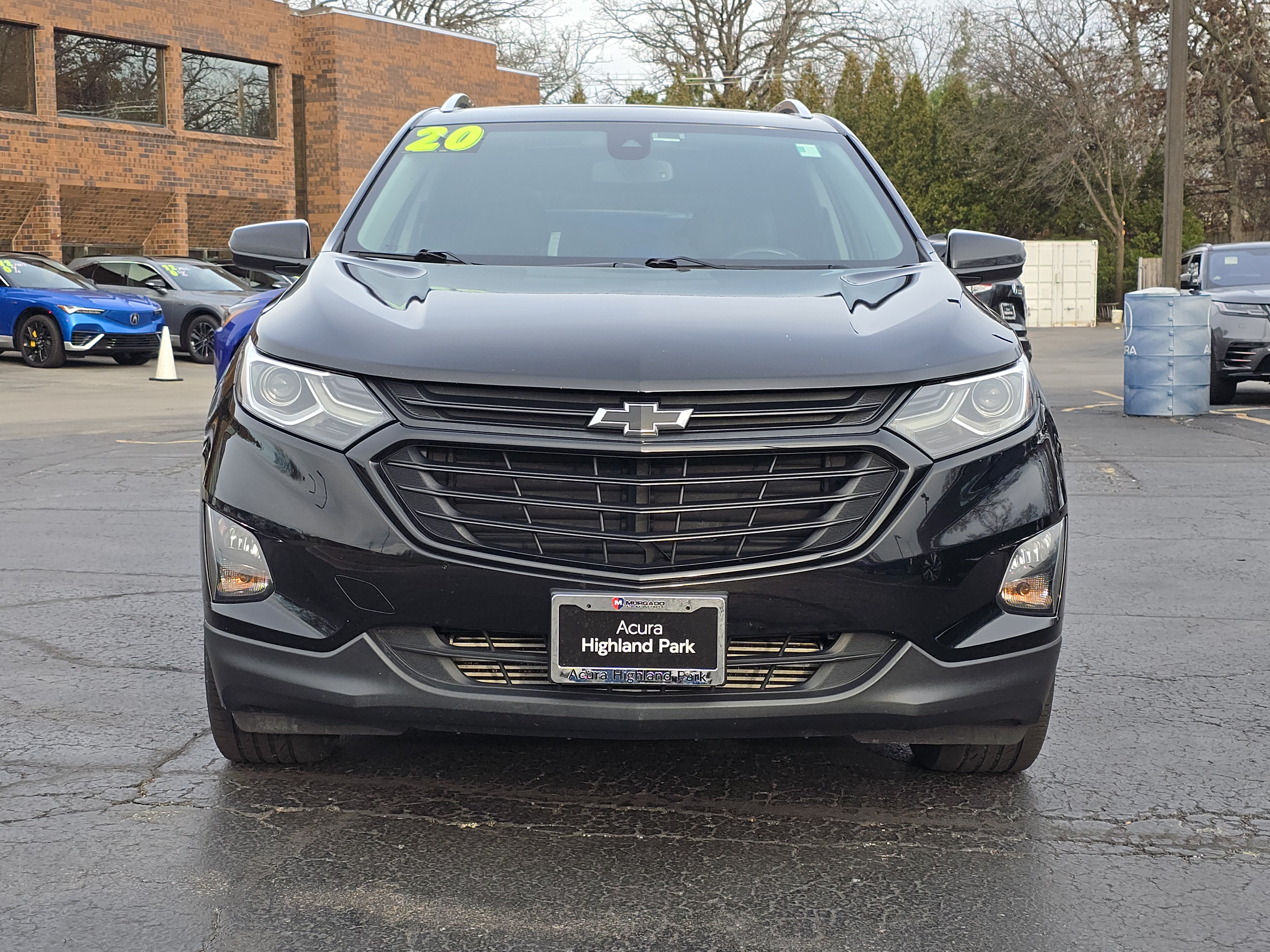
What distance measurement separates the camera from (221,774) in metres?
3.77

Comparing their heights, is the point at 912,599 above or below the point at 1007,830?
above

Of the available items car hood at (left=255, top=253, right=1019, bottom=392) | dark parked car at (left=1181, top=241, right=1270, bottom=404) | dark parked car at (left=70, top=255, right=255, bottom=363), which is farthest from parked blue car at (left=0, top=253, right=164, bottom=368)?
car hood at (left=255, top=253, right=1019, bottom=392)

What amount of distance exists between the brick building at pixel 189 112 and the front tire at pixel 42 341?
10.4m

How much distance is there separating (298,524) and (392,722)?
458mm

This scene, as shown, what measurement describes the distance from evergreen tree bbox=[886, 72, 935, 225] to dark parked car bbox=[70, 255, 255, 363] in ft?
92.2

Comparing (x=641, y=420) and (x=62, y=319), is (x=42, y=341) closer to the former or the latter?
(x=62, y=319)

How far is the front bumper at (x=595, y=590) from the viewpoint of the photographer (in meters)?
3.07

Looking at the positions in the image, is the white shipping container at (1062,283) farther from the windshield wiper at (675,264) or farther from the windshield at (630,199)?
the windshield wiper at (675,264)

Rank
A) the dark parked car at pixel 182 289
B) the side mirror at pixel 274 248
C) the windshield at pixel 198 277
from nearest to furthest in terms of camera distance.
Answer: the side mirror at pixel 274 248
the dark parked car at pixel 182 289
the windshield at pixel 198 277

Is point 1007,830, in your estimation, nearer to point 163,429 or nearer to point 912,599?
point 912,599

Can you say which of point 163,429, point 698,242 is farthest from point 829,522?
point 163,429

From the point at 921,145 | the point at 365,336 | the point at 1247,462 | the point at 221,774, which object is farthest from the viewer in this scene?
the point at 921,145

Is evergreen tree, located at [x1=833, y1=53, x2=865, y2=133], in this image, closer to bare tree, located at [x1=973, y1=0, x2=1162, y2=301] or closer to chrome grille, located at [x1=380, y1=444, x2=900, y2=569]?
bare tree, located at [x1=973, y1=0, x2=1162, y2=301]

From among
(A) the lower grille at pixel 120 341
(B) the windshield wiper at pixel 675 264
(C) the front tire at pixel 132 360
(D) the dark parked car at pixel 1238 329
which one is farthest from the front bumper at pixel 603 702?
(C) the front tire at pixel 132 360
